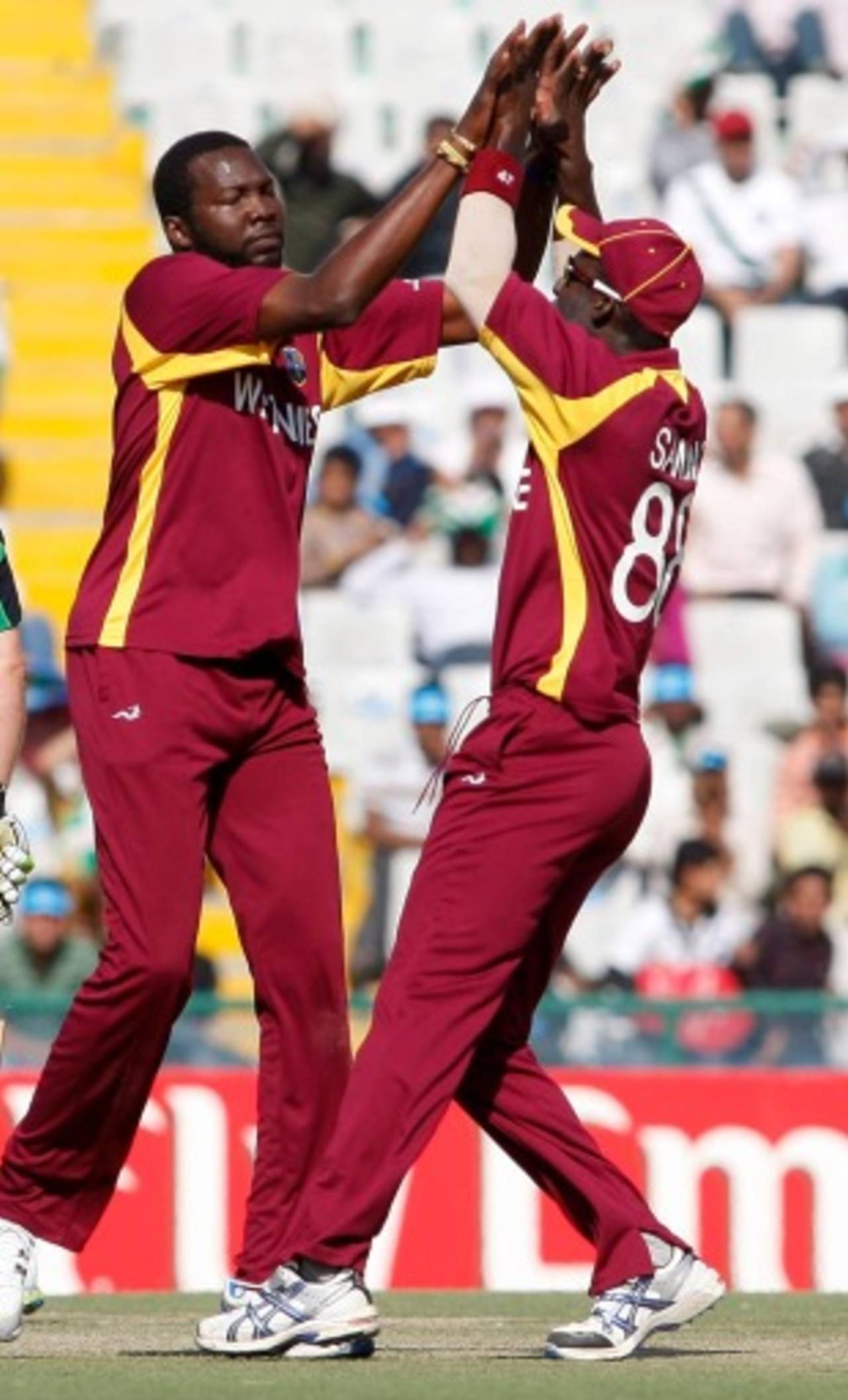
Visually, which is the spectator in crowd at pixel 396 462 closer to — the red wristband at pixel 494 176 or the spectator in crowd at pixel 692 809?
the spectator in crowd at pixel 692 809

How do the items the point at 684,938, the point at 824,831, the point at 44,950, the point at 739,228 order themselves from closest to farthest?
1. the point at 44,950
2. the point at 684,938
3. the point at 824,831
4. the point at 739,228

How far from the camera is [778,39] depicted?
17.5 m

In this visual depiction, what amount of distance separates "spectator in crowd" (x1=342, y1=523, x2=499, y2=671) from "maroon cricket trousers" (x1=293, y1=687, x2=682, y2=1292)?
274 inches

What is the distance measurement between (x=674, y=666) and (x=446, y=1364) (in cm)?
686

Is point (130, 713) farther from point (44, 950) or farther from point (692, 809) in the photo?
point (692, 809)

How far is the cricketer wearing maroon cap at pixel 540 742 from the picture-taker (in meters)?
6.83

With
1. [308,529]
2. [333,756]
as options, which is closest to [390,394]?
[308,529]

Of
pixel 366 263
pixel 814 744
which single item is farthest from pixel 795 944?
pixel 366 263

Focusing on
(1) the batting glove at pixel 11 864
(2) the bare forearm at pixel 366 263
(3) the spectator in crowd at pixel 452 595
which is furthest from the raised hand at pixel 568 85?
(3) the spectator in crowd at pixel 452 595

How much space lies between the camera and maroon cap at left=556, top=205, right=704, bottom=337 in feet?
22.9

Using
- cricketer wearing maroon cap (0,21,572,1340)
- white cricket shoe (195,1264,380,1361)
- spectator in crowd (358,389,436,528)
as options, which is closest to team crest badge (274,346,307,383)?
cricketer wearing maroon cap (0,21,572,1340)

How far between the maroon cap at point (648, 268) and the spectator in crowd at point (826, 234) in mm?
9009

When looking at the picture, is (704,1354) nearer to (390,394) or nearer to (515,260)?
(515,260)

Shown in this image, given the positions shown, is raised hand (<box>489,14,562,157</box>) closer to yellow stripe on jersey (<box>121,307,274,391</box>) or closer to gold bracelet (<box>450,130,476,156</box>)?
gold bracelet (<box>450,130,476,156</box>)
